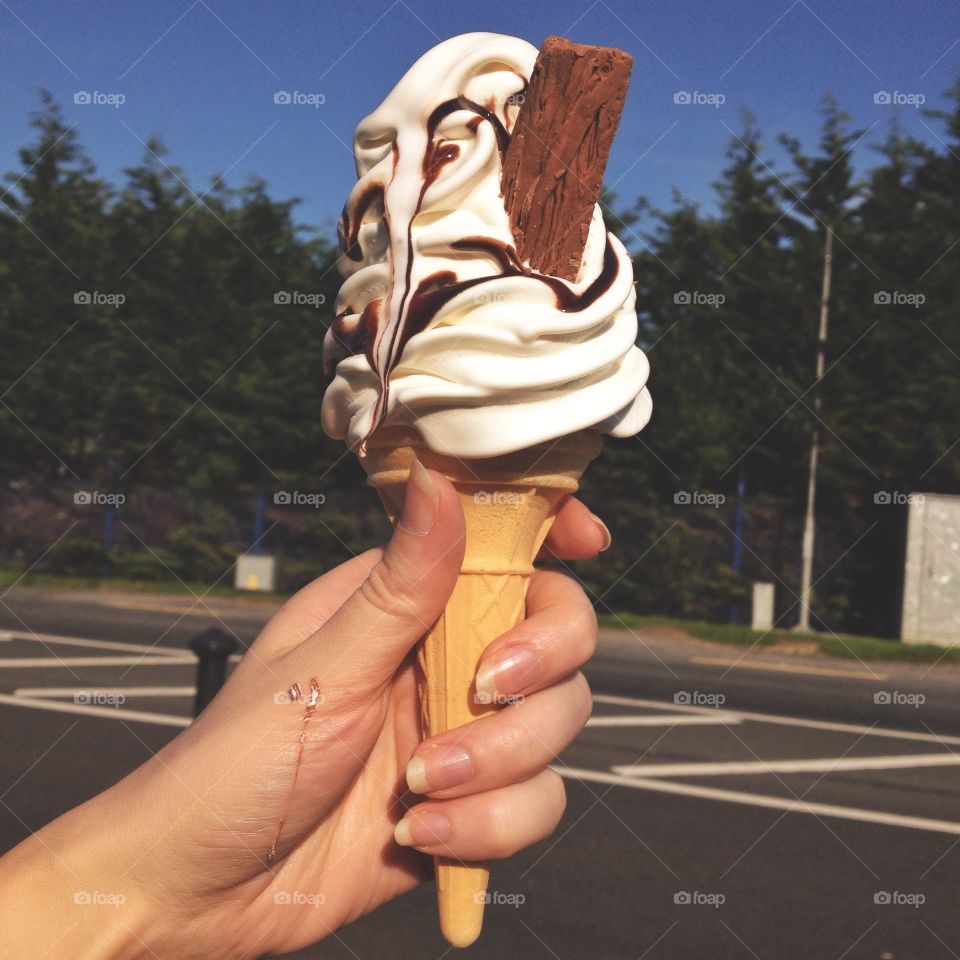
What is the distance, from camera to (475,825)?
6.53 ft

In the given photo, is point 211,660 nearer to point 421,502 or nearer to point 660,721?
point 421,502

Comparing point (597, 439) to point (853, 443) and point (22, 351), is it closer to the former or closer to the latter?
point (853, 443)

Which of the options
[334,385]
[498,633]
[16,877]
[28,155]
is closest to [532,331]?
[334,385]

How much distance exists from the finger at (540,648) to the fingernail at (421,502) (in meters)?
0.35

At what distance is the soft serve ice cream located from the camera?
1.94 m

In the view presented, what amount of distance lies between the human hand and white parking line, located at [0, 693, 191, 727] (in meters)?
5.50

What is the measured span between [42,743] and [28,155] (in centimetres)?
1331
